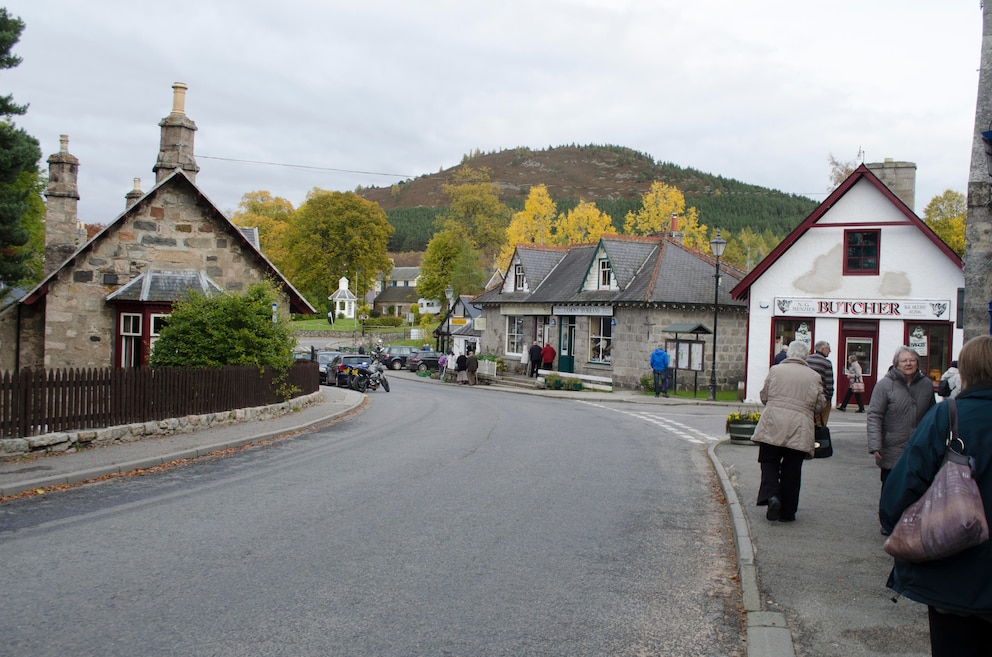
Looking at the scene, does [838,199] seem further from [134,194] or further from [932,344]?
[134,194]

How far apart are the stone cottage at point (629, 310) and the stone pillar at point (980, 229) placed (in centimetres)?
2041

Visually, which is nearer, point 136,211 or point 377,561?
point 377,561

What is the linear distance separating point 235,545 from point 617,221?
15691 cm

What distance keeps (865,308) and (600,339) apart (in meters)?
11.9

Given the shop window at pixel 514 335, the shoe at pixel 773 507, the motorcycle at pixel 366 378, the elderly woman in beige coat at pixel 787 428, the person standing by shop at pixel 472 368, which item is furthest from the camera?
the shop window at pixel 514 335

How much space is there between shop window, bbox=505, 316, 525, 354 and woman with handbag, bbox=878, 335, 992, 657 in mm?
36724

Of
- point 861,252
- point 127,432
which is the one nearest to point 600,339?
point 861,252

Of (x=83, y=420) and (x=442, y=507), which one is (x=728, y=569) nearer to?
(x=442, y=507)

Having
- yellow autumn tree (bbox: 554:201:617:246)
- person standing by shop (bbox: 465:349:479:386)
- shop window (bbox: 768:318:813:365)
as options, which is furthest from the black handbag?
yellow autumn tree (bbox: 554:201:617:246)

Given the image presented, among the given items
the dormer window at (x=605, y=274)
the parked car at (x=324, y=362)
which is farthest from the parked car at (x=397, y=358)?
the dormer window at (x=605, y=274)

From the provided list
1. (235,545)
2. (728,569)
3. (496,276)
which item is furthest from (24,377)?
(496,276)

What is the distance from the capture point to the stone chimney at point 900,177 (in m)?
25.7

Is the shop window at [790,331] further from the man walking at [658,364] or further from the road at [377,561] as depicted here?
the road at [377,561]

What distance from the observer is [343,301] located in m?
98.0
